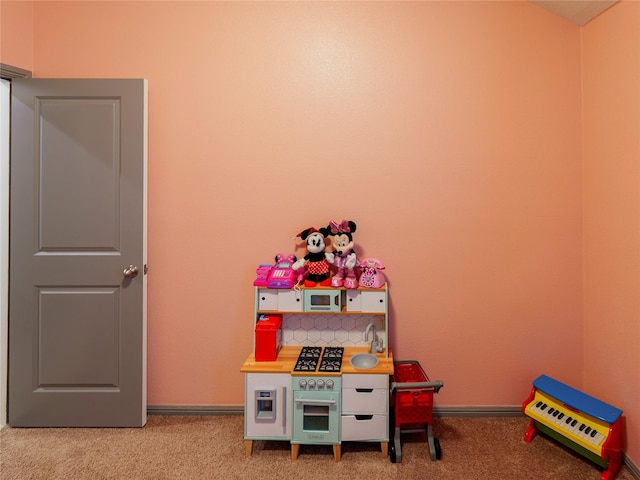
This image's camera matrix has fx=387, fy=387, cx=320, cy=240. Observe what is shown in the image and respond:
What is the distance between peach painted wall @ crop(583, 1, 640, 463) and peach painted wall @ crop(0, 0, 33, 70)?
10.7ft

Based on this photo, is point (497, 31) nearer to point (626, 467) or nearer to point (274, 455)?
point (626, 467)

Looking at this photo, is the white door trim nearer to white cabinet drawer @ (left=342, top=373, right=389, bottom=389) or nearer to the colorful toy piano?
white cabinet drawer @ (left=342, top=373, right=389, bottom=389)

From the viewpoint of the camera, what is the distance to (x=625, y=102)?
194cm

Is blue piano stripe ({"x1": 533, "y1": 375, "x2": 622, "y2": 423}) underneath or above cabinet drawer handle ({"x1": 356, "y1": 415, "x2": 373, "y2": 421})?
above

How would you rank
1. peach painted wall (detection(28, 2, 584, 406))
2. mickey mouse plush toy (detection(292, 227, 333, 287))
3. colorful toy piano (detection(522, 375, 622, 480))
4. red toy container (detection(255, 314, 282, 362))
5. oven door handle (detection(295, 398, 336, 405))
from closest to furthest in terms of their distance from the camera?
colorful toy piano (detection(522, 375, 622, 480)), oven door handle (detection(295, 398, 336, 405)), red toy container (detection(255, 314, 282, 362)), mickey mouse plush toy (detection(292, 227, 333, 287)), peach painted wall (detection(28, 2, 584, 406))

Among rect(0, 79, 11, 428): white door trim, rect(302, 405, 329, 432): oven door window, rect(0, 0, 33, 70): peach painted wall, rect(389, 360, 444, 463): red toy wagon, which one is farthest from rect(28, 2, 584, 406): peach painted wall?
rect(302, 405, 329, 432): oven door window

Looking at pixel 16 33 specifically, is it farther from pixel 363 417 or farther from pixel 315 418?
pixel 363 417

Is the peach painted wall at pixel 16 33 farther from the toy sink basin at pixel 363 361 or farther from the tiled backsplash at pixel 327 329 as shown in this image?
the toy sink basin at pixel 363 361

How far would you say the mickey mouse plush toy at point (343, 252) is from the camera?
7.08ft

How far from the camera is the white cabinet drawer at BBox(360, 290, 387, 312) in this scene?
2.13m

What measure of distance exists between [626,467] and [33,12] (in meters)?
4.10

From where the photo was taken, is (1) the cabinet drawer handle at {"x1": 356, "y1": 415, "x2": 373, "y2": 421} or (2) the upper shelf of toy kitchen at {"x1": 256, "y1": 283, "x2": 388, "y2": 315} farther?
(2) the upper shelf of toy kitchen at {"x1": 256, "y1": 283, "x2": 388, "y2": 315}

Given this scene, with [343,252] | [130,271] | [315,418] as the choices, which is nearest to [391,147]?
[343,252]

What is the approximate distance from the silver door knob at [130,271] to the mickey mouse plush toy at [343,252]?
114cm
